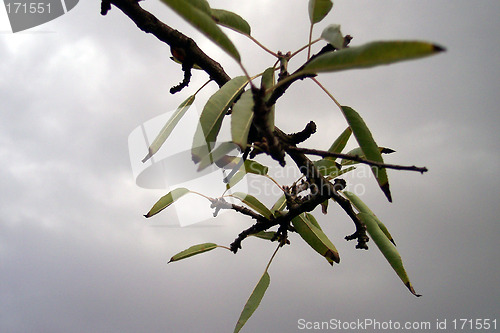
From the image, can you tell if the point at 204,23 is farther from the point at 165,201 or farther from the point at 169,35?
the point at 165,201

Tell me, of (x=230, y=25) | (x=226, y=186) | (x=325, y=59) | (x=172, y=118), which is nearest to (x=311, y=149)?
(x=325, y=59)

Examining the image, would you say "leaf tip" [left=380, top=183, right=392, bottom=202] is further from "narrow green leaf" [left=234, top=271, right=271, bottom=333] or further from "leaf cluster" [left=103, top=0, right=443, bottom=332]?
"narrow green leaf" [left=234, top=271, right=271, bottom=333]

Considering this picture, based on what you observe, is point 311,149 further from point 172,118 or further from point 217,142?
point 172,118

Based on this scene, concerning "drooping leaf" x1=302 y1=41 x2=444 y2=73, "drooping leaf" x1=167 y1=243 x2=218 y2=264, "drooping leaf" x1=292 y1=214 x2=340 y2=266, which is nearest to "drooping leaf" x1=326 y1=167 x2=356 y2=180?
"drooping leaf" x1=292 y1=214 x2=340 y2=266

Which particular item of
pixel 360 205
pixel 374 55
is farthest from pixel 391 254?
pixel 374 55

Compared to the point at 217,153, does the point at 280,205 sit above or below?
above

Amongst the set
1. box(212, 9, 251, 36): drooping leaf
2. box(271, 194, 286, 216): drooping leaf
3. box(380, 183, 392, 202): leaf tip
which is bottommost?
box(380, 183, 392, 202): leaf tip
